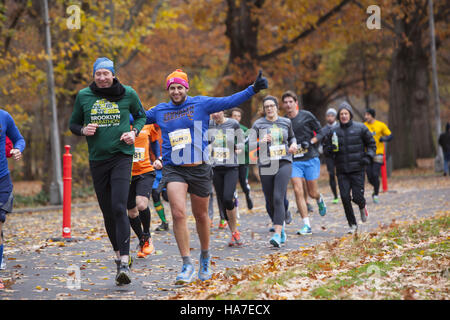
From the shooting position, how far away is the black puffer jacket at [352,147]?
36.7 feet

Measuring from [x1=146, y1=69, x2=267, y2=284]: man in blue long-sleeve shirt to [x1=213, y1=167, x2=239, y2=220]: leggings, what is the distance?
2.96 m

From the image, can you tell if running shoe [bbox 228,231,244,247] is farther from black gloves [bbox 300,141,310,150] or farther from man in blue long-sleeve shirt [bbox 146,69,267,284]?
man in blue long-sleeve shirt [bbox 146,69,267,284]

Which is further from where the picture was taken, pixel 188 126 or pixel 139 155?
pixel 139 155

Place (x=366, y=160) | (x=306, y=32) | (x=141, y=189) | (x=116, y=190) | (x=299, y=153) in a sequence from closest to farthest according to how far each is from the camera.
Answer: (x=116, y=190), (x=141, y=189), (x=366, y=160), (x=299, y=153), (x=306, y=32)

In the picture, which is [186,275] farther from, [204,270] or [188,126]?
[188,126]

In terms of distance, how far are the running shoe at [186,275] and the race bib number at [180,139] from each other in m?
1.27

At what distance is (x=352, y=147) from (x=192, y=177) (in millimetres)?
4843

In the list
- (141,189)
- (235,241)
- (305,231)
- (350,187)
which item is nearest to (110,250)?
(141,189)

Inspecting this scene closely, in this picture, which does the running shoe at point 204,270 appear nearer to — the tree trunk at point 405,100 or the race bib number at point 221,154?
the race bib number at point 221,154

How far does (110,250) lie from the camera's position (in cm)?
992

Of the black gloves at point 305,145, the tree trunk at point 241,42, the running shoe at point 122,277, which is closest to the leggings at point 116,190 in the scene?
the running shoe at point 122,277
